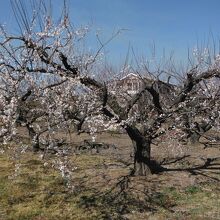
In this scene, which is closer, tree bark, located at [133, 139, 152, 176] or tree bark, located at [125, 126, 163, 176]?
tree bark, located at [125, 126, 163, 176]

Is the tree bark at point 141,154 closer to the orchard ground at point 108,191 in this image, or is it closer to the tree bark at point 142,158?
the tree bark at point 142,158

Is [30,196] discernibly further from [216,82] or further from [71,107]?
[216,82]

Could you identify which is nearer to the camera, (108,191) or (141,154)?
(108,191)

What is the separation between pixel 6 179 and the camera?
12.2 m

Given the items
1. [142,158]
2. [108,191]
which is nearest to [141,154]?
[142,158]

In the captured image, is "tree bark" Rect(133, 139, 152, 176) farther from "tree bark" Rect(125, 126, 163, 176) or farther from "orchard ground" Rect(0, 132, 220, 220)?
"orchard ground" Rect(0, 132, 220, 220)

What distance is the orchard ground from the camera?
31.3 feet

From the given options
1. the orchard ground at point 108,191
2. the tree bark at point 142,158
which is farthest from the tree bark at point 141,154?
the orchard ground at point 108,191

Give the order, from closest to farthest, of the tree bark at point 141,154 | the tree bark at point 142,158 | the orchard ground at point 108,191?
the orchard ground at point 108,191 → the tree bark at point 141,154 → the tree bark at point 142,158

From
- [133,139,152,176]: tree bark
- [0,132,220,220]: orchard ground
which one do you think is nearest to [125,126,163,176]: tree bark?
Result: [133,139,152,176]: tree bark

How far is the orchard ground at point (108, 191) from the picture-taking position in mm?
9547

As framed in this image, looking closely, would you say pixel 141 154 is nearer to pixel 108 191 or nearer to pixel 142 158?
pixel 142 158

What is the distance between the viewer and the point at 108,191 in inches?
428

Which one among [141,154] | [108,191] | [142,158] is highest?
[141,154]
